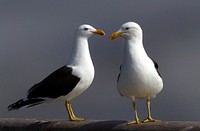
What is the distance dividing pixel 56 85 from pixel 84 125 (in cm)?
231

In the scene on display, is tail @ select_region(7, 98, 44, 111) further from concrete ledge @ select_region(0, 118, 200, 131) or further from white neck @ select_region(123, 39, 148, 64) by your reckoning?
white neck @ select_region(123, 39, 148, 64)

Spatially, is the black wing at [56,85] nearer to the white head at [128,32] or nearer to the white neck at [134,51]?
the white head at [128,32]

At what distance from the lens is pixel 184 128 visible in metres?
12.5

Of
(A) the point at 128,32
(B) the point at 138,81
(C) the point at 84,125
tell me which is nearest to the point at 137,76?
(B) the point at 138,81

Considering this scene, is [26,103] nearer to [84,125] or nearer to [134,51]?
[84,125]

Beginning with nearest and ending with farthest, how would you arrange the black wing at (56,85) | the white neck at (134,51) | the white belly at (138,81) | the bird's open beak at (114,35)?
the white belly at (138,81)
the white neck at (134,51)
the bird's open beak at (114,35)
the black wing at (56,85)

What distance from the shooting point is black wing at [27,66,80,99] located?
16.2 metres

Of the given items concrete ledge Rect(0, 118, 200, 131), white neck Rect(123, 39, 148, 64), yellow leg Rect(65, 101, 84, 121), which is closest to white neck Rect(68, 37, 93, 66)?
yellow leg Rect(65, 101, 84, 121)

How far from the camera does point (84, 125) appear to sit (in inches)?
575

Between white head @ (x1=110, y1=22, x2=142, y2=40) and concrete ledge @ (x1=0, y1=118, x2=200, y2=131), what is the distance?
2.03 m

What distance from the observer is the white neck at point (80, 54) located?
16156mm

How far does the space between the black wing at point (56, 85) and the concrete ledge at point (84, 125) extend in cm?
89

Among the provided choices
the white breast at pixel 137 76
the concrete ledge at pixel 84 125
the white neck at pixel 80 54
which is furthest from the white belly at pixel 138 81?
the white neck at pixel 80 54

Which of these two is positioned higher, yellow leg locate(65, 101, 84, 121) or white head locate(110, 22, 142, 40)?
white head locate(110, 22, 142, 40)
